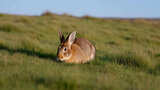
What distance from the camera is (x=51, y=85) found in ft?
13.1

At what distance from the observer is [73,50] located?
274 inches

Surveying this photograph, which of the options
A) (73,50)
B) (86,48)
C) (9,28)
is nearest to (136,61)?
(86,48)

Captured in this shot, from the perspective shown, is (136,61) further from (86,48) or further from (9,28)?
(9,28)

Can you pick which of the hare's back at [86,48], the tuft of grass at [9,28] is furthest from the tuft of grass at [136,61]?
the tuft of grass at [9,28]

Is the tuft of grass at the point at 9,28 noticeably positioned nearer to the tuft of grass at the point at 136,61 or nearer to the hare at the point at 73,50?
the hare at the point at 73,50

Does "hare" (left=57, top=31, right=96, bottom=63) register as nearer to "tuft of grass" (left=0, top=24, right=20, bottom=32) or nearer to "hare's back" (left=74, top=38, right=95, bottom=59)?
"hare's back" (left=74, top=38, right=95, bottom=59)

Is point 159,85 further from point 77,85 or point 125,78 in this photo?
point 77,85

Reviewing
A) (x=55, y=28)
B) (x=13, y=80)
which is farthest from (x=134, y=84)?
(x=55, y=28)

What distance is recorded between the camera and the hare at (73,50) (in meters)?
6.55

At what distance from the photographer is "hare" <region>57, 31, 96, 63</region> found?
655cm

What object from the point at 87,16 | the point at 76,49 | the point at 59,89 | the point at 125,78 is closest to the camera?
the point at 59,89

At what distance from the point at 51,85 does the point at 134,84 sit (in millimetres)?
1291

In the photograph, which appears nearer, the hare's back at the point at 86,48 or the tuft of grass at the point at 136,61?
the tuft of grass at the point at 136,61

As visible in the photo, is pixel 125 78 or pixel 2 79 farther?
pixel 125 78
